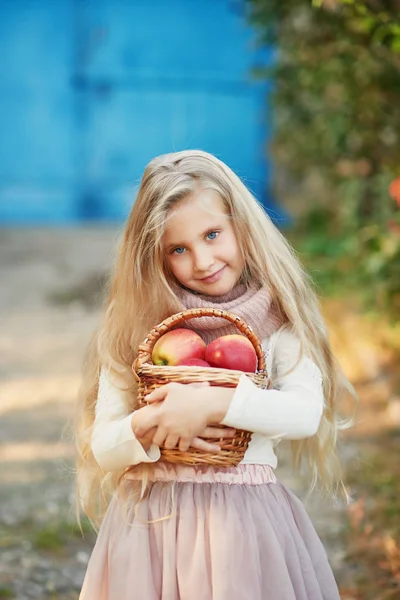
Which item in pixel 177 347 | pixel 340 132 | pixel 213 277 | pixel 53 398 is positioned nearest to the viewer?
pixel 177 347

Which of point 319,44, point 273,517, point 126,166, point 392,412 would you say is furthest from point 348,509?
point 126,166

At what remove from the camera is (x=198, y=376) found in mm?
1719

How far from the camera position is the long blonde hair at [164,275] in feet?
6.36

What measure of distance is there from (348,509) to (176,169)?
6.33 feet

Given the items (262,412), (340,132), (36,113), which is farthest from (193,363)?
(36,113)

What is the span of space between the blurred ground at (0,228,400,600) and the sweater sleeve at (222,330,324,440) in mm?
546

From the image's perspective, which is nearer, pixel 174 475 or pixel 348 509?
pixel 174 475

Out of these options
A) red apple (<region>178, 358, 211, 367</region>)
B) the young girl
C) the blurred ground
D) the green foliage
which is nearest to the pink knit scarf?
the young girl

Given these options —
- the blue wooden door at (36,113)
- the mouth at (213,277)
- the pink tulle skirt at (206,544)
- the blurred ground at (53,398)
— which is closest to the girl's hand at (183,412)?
the pink tulle skirt at (206,544)

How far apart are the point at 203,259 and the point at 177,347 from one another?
0.64ft

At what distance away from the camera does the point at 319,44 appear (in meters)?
6.29

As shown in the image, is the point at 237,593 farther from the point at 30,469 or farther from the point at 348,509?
the point at 30,469

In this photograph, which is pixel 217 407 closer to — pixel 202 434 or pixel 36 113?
pixel 202 434

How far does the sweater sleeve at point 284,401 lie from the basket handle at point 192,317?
0.25ft
